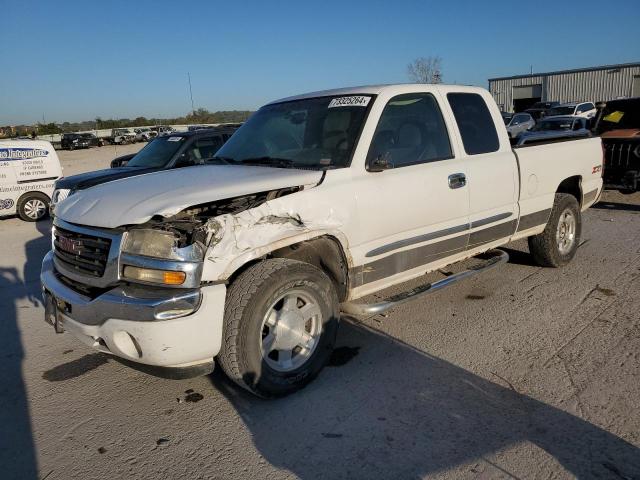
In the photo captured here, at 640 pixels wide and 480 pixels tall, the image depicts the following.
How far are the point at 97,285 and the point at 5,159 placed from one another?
1029 cm

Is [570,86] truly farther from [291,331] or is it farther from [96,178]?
[291,331]

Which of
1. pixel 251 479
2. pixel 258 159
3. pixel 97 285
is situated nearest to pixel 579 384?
pixel 251 479

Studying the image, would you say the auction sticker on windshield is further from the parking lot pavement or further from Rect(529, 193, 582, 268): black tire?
the parking lot pavement

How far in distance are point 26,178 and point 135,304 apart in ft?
35.2

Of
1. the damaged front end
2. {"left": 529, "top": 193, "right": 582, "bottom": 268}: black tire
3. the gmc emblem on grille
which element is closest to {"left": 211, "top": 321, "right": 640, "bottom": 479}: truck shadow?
the damaged front end

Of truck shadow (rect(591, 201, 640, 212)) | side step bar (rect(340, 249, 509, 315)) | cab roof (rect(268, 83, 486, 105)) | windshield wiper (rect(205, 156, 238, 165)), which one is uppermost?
cab roof (rect(268, 83, 486, 105))

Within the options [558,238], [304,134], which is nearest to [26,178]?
[304,134]

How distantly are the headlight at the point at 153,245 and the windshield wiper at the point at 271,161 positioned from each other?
1.22 m

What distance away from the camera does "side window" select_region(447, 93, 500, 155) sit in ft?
14.9

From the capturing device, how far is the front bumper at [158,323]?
109 inches

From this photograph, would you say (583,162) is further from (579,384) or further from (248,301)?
(248,301)

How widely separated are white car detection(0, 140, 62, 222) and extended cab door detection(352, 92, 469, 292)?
10.5 meters

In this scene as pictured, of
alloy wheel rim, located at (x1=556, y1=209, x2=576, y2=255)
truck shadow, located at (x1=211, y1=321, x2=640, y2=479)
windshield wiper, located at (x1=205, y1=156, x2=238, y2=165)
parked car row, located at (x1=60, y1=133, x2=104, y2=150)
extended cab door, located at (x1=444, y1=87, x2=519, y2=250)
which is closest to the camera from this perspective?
truck shadow, located at (x1=211, y1=321, x2=640, y2=479)

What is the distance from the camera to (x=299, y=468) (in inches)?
104
